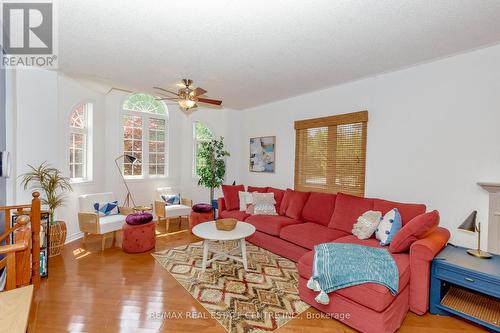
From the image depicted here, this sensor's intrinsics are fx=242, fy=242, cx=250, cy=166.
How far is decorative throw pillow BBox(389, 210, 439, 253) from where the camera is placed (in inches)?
93.9

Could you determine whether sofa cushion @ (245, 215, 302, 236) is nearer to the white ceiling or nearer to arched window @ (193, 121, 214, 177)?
the white ceiling

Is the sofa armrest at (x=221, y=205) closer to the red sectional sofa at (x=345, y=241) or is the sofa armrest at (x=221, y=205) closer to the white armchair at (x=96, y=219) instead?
the red sectional sofa at (x=345, y=241)

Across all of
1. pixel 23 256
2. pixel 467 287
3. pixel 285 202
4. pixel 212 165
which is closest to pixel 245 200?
pixel 285 202

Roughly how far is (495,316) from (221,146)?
4848mm

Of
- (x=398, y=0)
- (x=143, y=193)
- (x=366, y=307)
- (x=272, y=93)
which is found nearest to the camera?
(x=398, y=0)

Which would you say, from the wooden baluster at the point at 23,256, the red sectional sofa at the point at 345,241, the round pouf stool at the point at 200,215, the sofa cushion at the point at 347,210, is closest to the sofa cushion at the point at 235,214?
the red sectional sofa at the point at 345,241

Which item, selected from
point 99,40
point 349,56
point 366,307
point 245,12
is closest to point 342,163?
point 349,56

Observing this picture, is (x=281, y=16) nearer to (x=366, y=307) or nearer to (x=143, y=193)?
(x=366, y=307)

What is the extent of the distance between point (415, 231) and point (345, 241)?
77 cm

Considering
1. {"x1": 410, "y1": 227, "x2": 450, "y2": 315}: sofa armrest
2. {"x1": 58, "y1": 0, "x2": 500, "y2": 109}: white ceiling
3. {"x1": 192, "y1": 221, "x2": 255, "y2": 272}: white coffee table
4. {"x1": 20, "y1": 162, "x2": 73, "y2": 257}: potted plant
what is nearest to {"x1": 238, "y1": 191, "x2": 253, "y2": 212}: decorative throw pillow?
{"x1": 192, "y1": 221, "x2": 255, "y2": 272}: white coffee table

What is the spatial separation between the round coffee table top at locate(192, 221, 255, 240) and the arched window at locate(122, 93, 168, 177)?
268 cm

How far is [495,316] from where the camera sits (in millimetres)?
2082

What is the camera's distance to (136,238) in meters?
3.74

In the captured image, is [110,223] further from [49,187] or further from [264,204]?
[264,204]
